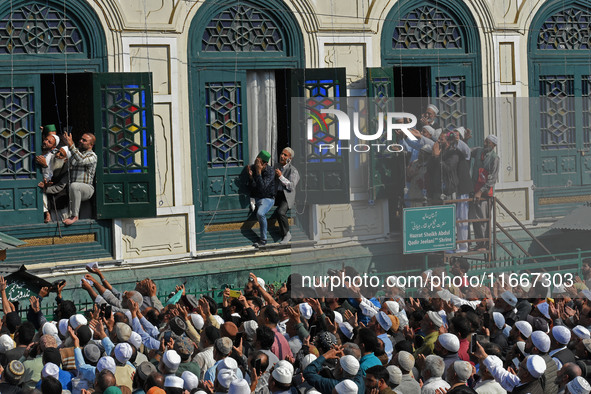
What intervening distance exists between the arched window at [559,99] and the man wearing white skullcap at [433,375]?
11865 millimetres

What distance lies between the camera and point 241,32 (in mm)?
18656

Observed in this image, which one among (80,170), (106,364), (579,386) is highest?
(80,170)

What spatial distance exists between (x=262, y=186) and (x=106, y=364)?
29.5ft

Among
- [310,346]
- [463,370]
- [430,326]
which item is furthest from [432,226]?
[463,370]

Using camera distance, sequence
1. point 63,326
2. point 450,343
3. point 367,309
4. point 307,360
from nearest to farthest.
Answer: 1. point 307,360
2. point 450,343
3. point 63,326
4. point 367,309

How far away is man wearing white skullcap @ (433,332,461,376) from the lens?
10336 millimetres

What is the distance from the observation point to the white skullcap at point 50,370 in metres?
9.50

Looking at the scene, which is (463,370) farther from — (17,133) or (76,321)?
(17,133)

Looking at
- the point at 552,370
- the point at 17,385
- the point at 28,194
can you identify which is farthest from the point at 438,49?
the point at 17,385

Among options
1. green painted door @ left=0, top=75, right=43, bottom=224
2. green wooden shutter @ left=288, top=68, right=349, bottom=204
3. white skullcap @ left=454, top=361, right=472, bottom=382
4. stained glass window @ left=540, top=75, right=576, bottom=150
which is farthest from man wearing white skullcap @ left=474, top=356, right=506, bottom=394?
stained glass window @ left=540, top=75, right=576, bottom=150

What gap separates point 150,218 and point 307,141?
2.98 meters

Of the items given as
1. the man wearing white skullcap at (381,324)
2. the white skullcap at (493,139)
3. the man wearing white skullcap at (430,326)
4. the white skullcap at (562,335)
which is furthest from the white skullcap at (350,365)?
the white skullcap at (493,139)

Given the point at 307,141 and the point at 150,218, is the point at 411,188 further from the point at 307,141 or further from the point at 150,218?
the point at 150,218

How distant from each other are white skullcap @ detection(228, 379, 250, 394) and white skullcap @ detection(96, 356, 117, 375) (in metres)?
1.45
